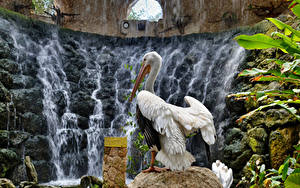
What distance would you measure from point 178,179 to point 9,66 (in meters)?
6.58

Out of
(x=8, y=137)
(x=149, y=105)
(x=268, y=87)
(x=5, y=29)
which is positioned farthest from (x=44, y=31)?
(x=149, y=105)

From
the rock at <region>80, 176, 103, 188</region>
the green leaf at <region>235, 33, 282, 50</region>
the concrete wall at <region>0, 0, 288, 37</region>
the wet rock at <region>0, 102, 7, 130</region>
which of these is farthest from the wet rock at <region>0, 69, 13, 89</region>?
the green leaf at <region>235, 33, 282, 50</region>

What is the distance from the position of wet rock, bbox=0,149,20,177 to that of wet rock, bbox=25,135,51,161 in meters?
0.61

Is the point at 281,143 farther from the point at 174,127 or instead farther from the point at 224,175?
the point at 174,127

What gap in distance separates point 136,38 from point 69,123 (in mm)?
4459

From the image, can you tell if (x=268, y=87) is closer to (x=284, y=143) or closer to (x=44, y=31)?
(x=284, y=143)

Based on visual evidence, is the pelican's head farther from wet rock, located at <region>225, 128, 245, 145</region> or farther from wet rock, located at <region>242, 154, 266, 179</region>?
wet rock, located at <region>225, 128, 245, 145</region>

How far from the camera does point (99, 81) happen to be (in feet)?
29.7

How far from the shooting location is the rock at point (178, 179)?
7.78 ft

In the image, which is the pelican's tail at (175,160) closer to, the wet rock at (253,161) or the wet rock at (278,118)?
the wet rock at (253,161)

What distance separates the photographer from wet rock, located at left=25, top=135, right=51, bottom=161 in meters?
6.85

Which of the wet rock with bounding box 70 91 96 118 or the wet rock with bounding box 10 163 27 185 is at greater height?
the wet rock with bounding box 70 91 96 118

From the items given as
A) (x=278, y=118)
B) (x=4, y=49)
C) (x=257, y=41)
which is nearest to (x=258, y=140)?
(x=278, y=118)

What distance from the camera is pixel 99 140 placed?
782cm
